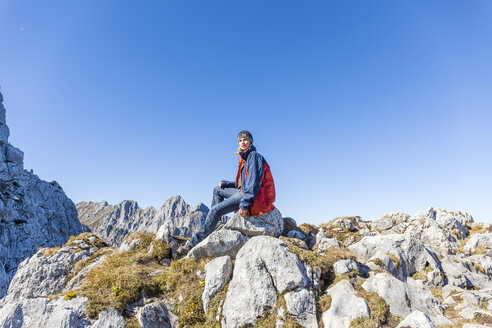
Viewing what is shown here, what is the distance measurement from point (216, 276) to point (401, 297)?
25.1ft

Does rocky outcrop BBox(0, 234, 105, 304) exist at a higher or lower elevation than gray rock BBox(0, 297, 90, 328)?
higher

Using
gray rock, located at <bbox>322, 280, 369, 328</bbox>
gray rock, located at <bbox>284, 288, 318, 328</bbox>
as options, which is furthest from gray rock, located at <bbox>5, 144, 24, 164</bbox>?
gray rock, located at <bbox>322, 280, 369, 328</bbox>

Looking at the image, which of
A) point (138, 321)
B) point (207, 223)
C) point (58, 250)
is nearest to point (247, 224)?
point (207, 223)

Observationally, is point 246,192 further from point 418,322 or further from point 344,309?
point 418,322

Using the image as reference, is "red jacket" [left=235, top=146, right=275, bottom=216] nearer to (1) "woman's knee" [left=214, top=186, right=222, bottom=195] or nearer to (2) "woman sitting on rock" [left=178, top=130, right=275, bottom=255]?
(2) "woman sitting on rock" [left=178, top=130, right=275, bottom=255]

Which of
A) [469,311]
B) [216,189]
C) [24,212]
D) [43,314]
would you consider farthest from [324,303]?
[24,212]

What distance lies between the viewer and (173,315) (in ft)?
32.0

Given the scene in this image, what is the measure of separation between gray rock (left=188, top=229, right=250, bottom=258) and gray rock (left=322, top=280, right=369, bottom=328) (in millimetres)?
4858

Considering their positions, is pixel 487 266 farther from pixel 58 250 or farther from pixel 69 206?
pixel 69 206

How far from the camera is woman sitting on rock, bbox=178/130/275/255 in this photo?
11852 millimetres

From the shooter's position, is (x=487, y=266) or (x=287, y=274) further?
(x=487, y=266)

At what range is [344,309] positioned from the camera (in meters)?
8.94

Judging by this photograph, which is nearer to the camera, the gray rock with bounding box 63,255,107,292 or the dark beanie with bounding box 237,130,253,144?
the gray rock with bounding box 63,255,107,292

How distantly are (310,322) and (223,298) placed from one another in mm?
3544
